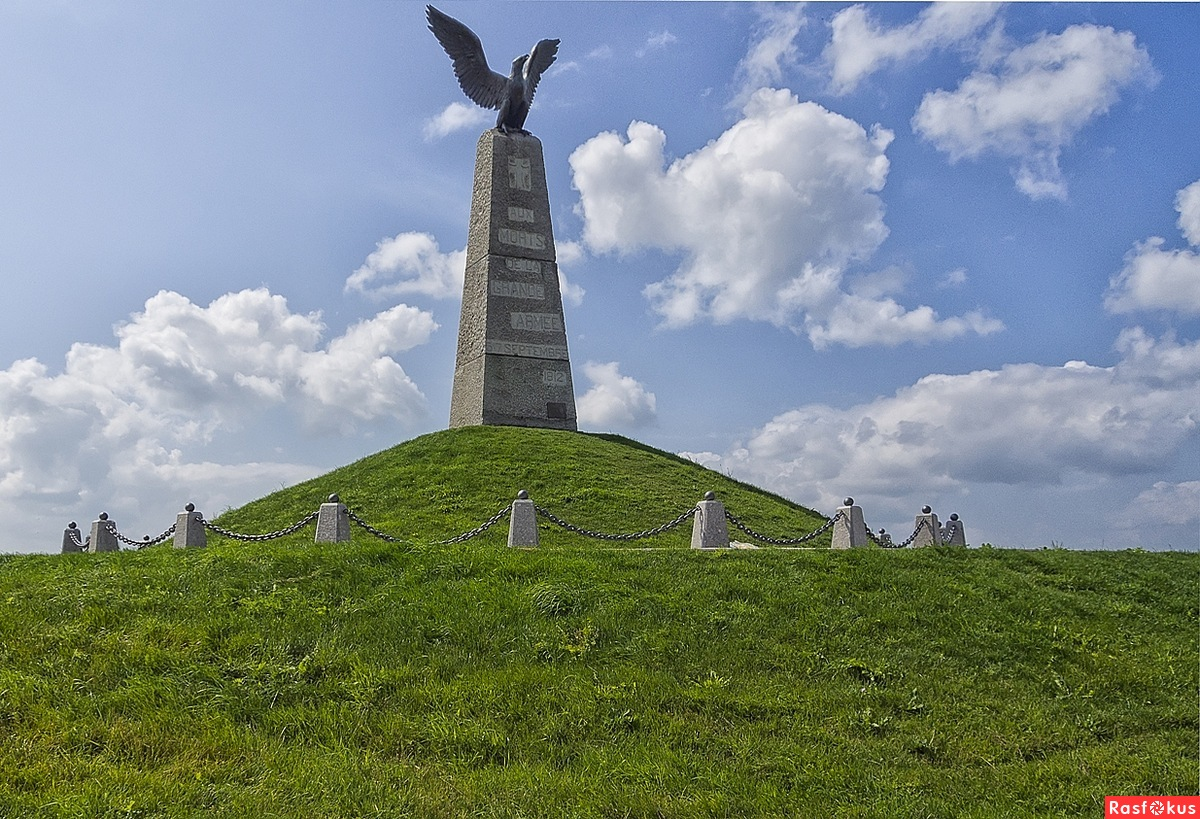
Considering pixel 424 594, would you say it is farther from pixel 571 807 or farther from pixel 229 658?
pixel 571 807

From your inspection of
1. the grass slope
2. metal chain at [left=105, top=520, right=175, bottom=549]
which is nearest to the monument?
the grass slope

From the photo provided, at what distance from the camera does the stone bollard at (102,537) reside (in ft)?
50.7

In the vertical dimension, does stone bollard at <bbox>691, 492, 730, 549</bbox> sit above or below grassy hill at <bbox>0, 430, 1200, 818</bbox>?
above

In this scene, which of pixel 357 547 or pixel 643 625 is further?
pixel 357 547

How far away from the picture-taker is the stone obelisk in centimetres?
2603

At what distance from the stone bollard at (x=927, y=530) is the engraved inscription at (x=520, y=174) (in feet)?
54.7

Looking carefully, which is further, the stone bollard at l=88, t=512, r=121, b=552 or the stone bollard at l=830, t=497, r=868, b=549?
the stone bollard at l=88, t=512, r=121, b=552

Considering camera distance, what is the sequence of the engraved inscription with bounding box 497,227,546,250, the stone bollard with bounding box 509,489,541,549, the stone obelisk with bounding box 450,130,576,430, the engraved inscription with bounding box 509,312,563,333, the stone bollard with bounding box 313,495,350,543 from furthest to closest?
the engraved inscription with bounding box 497,227,546,250 < the engraved inscription with bounding box 509,312,563,333 < the stone obelisk with bounding box 450,130,576,430 < the stone bollard with bounding box 509,489,541,549 < the stone bollard with bounding box 313,495,350,543

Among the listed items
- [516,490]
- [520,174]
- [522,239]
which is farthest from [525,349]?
[516,490]

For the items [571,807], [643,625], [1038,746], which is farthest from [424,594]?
[1038,746]

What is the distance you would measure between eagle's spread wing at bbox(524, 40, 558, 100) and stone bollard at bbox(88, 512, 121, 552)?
19160 mm

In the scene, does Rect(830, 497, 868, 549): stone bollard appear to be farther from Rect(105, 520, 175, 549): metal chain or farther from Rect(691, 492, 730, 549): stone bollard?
Rect(105, 520, 175, 549): metal chain

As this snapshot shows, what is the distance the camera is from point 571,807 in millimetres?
6652

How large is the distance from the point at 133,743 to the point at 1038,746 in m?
7.73
